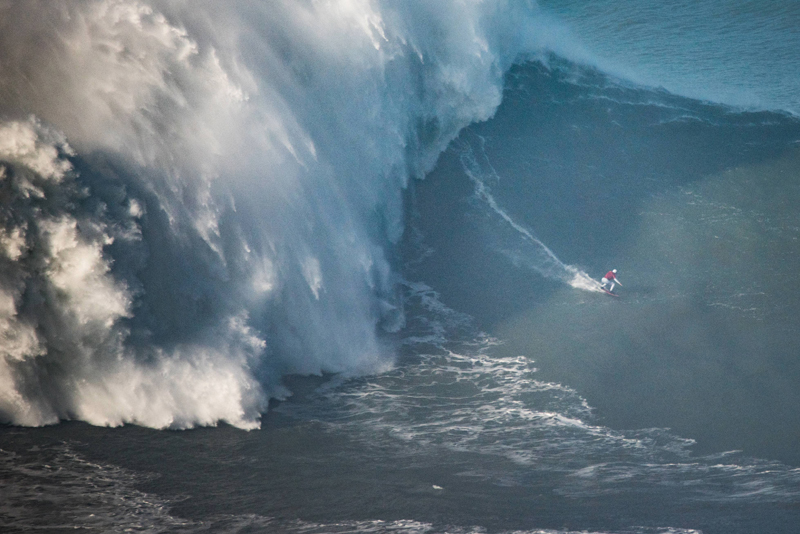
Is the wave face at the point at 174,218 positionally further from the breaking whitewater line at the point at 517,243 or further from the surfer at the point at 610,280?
the surfer at the point at 610,280

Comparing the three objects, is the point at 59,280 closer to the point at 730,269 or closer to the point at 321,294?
the point at 321,294

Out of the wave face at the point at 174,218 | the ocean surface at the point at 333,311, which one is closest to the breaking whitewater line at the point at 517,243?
the ocean surface at the point at 333,311

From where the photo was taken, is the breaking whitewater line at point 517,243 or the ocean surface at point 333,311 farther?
the breaking whitewater line at point 517,243

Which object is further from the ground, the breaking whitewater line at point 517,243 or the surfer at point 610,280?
the breaking whitewater line at point 517,243

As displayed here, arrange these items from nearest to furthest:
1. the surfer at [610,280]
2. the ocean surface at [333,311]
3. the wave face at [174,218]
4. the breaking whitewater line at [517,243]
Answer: the ocean surface at [333,311], the wave face at [174,218], the surfer at [610,280], the breaking whitewater line at [517,243]

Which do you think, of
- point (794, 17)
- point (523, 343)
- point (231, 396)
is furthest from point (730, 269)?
point (794, 17)
